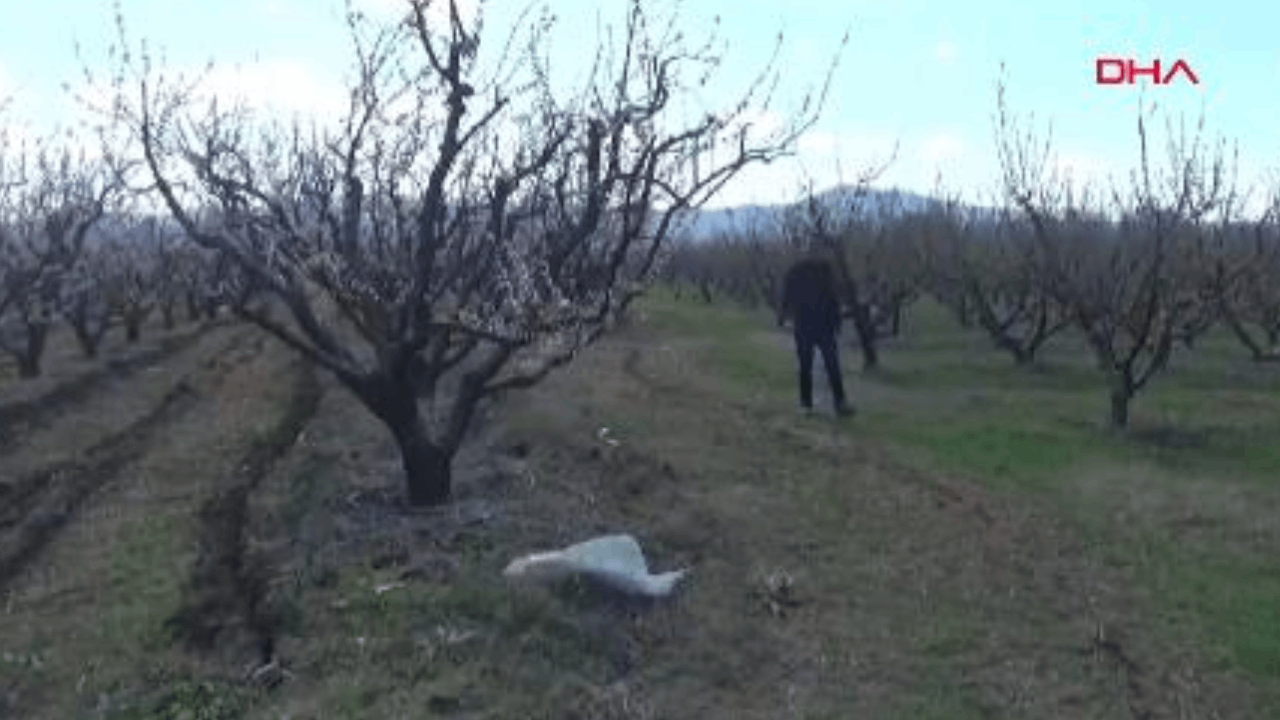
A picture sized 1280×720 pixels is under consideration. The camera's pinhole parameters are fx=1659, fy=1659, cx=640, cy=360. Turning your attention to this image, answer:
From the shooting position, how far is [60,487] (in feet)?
44.4

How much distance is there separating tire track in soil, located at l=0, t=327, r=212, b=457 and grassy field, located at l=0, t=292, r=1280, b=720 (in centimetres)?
202

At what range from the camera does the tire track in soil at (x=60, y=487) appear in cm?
1125

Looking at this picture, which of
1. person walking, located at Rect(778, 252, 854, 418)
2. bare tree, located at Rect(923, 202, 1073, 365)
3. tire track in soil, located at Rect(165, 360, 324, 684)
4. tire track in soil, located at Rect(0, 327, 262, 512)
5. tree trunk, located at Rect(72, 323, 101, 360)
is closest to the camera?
tire track in soil, located at Rect(165, 360, 324, 684)

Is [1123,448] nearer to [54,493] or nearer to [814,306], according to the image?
[814,306]

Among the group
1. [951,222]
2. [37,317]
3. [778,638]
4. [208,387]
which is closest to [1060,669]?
[778,638]

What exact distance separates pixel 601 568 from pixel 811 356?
8.22 meters

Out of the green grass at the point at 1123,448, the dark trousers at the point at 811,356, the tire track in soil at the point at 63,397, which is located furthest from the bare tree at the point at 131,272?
the dark trousers at the point at 811,356

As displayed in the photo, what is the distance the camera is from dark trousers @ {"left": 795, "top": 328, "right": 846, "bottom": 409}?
16359mm

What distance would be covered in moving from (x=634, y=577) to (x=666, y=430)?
649 centimetres

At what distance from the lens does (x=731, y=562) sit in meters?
9.88

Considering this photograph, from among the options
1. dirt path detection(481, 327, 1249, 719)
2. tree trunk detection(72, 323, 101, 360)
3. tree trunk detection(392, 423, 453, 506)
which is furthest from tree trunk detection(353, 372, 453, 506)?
tree trunk detection(72, 323, 101, 360)

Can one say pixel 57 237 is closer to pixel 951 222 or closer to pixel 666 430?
pixel 666 430

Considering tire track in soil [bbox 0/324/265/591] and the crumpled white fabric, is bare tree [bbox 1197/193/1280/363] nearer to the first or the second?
tire track in soil [bbox 0/324/265/591]

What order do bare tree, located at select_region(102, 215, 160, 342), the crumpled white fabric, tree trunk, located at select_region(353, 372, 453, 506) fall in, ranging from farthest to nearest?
bare tree, located at select_region(102, 215, 160, 342), tree trunk, located at select_region(353, 372, 453, 506), the crumpled white fabric
